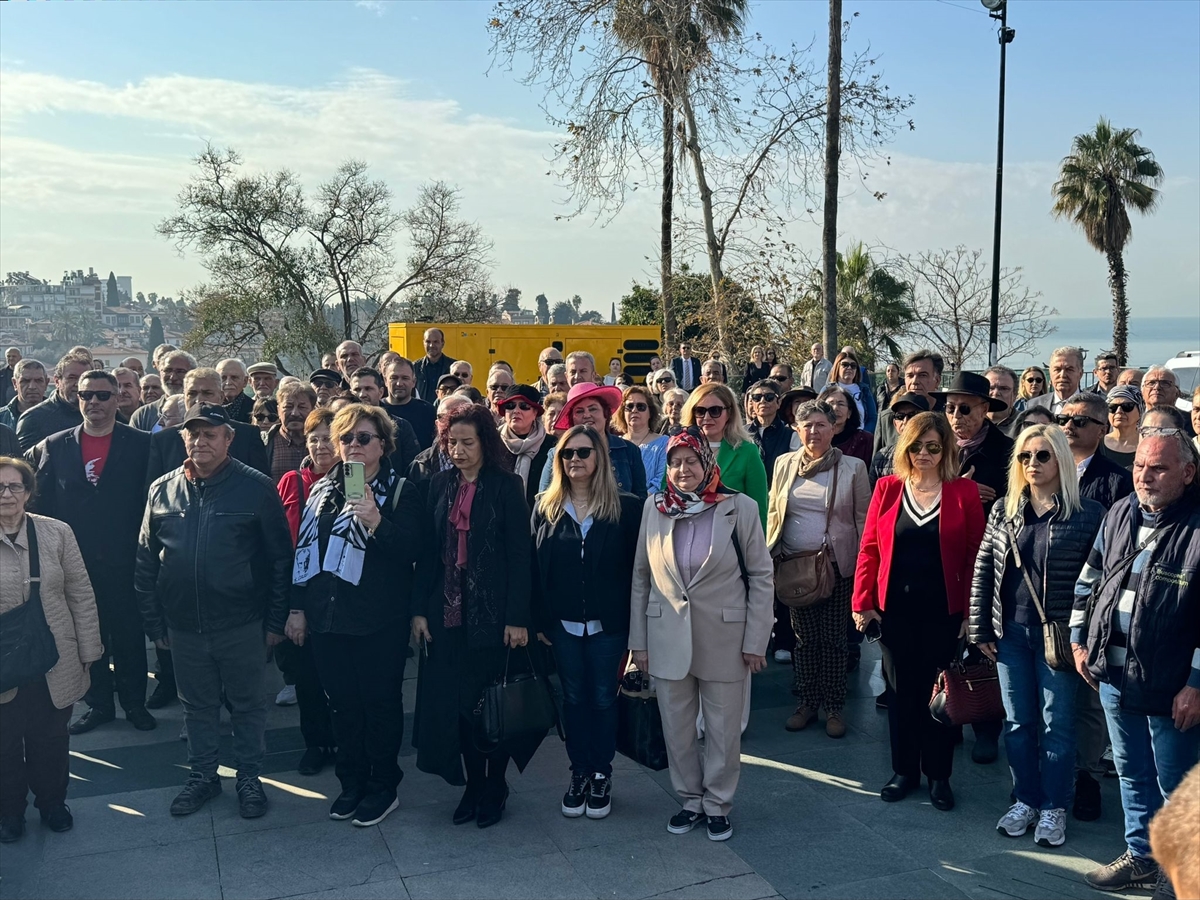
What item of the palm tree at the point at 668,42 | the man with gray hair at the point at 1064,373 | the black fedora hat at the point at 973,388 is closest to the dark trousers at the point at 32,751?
the black fedora hat at the point at 973,388

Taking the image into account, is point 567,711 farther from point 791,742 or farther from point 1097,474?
point 1097,474

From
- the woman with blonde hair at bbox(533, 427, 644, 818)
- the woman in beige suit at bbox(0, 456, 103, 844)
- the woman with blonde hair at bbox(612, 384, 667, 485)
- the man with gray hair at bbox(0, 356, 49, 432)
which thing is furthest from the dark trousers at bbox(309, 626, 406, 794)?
the man with gray hair at bbox(0, 356, 49, 432)

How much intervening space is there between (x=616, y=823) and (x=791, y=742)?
1.45 metres

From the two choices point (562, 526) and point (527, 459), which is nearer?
point (562, 526)

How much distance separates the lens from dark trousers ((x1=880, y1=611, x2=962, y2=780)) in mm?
4801

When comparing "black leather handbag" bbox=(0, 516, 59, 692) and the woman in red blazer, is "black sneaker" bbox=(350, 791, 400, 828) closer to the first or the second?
"black leather handbag" bbox=(0, 516, 59, 692)

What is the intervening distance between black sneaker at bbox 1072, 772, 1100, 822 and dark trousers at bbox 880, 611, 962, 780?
592 mm

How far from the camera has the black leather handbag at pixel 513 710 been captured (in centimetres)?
442

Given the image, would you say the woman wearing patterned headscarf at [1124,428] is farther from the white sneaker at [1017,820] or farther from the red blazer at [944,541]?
the white sneaker at [1017,820]

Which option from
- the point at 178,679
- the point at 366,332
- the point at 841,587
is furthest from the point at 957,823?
the point at 366,332

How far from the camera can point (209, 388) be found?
20.0ft

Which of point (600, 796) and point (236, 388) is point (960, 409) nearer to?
point (600, 796)

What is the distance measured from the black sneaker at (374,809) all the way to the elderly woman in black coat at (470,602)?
9.0 inches

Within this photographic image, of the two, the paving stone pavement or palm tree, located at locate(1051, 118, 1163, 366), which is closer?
the paving stone pavement
